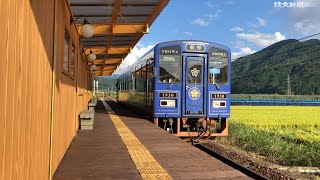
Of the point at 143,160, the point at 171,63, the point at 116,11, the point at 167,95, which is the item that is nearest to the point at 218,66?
the point at 171,63

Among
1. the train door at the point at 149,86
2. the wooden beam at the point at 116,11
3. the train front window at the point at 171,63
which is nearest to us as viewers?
the wooden beam at the point at 116,11

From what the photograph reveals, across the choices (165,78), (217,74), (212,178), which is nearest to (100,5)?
(165,78)

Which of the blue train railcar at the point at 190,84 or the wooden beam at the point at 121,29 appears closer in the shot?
the blue train railcar at the point at 190,84

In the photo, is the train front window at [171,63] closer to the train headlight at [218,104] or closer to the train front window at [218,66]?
the train front window at [218,66]

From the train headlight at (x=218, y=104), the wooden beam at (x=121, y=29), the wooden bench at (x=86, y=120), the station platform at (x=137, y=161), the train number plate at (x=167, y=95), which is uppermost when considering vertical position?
the wooden beam at (x=121, y=29)

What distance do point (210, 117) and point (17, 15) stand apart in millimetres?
10297

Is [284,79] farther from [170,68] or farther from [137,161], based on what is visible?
[137,161]

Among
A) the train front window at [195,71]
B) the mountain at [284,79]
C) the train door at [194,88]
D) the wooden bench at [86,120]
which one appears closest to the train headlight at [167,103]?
the train door at [194,88]

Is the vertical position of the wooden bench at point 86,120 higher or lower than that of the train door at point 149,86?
lower

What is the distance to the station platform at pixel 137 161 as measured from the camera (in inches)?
209

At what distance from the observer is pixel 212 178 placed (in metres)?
5.18

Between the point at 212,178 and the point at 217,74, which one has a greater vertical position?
the point at 217,74

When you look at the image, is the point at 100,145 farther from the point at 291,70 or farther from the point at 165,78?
the point at 291,70

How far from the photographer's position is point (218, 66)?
12.3 m
